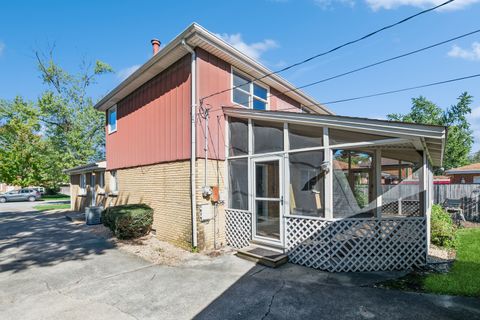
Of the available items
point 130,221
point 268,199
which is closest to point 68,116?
point 130,221

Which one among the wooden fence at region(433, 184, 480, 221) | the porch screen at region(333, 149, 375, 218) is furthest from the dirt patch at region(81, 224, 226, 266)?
the wooden fence at region(433, 184, 480, 221)

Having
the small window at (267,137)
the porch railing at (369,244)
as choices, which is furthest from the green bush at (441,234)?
the small window at (267,137)

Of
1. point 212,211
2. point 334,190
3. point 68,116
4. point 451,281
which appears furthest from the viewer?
point 68,116

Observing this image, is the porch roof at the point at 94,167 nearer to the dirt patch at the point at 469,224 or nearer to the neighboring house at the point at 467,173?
the dirt patch at the point at 469,224

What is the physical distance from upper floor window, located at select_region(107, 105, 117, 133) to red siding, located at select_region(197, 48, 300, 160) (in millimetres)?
6645

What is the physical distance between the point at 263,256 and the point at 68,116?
28.2m

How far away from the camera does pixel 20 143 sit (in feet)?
87.4

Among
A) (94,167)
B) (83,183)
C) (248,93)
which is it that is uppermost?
(248,93)

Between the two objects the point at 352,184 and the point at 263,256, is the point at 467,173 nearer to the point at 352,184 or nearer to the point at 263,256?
the point at 352,184

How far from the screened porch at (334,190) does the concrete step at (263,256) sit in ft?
0.75

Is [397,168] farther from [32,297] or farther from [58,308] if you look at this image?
[32,297]

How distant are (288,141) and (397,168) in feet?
11.7

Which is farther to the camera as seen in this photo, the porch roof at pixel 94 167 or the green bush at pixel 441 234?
the porch roof at pixel 94 167

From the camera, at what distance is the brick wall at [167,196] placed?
7.37 meters
